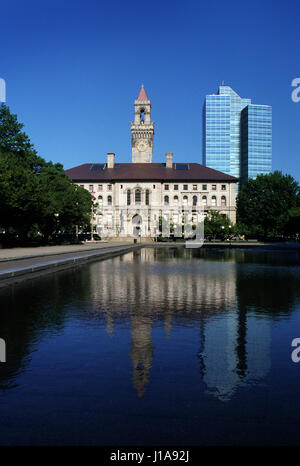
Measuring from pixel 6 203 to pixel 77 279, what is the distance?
87.7 ft

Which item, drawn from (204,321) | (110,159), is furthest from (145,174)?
(204,321)

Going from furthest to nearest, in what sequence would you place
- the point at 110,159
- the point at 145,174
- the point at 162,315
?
the point at 110,159 → the point at 145,174 → the point at 162,315

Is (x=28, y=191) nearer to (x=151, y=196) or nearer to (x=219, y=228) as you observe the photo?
(x=219, y=228)

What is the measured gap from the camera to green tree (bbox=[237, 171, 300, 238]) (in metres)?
92.4

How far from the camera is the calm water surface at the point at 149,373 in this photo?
3660mm

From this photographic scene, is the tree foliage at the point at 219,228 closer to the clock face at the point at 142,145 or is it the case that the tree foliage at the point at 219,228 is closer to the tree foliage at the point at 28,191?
the tree foliage at the point at 28,191

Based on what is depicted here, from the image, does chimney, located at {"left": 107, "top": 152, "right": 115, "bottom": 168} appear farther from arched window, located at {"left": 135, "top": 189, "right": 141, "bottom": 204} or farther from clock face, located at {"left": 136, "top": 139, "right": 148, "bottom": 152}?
clock face, located at {"left": 136, "top": 139, "right": 148, "bottom": 152}

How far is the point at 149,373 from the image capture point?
5180 millimetres

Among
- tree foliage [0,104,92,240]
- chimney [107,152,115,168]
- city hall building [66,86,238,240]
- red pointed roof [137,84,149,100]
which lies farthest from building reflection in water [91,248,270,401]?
red pointed roof [137,84,149,100]

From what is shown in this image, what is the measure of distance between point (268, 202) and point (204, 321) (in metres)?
89.2

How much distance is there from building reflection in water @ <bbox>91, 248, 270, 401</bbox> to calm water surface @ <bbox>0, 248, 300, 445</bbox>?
3 cm

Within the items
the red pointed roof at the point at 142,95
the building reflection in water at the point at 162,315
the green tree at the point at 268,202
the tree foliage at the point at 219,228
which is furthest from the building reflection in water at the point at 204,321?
the red pointed roof at the point at 142,95

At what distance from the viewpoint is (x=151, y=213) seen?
106m
